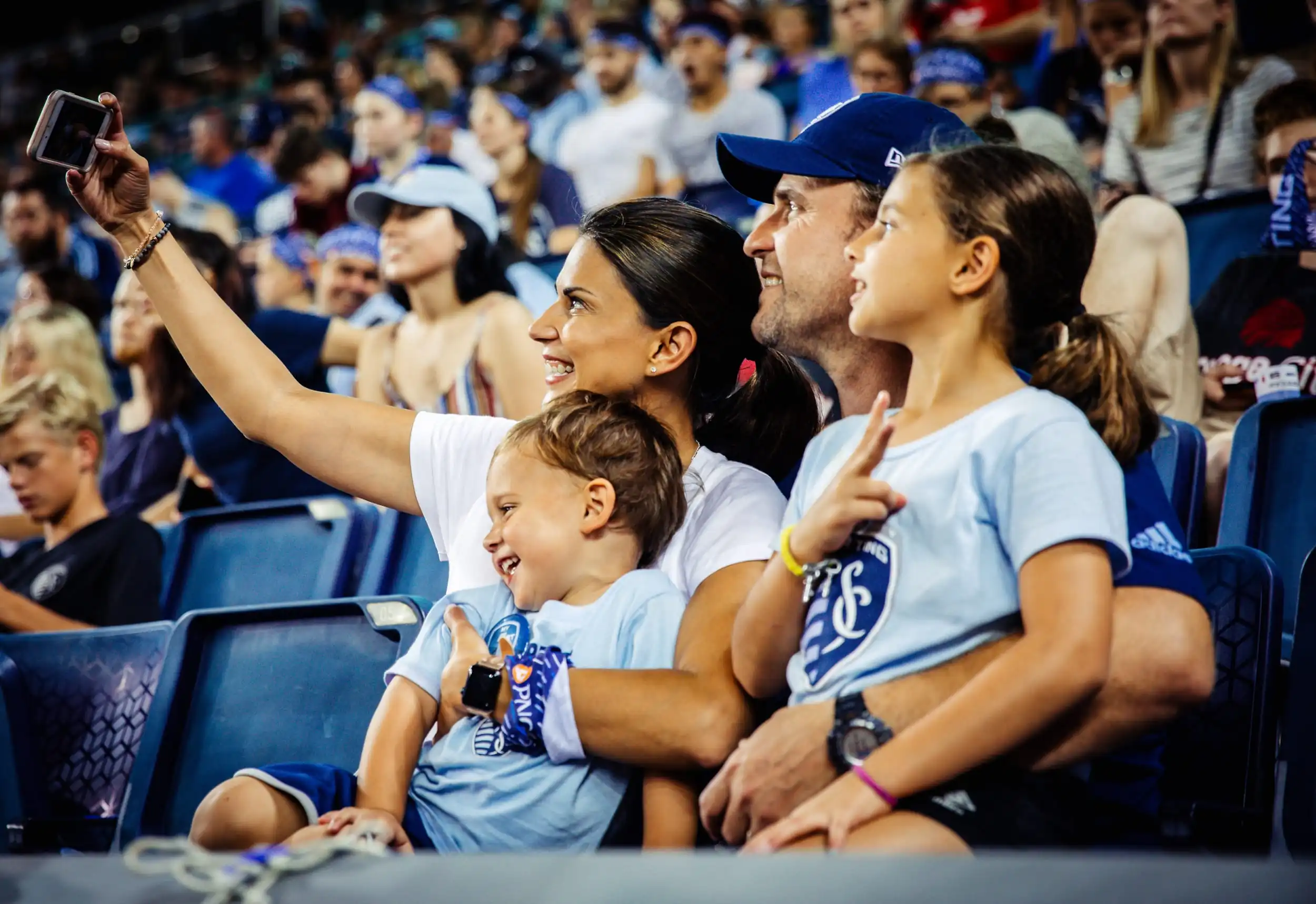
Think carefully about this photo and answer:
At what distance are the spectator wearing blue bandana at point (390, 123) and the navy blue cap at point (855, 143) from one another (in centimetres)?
509

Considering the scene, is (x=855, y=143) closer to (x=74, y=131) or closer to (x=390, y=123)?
(x=74, y=131)

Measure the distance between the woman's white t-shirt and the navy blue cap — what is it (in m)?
0.45

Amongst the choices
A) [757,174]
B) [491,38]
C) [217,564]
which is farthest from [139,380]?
[491,38]

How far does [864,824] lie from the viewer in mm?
1294

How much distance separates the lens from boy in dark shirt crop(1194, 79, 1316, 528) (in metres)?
2.98

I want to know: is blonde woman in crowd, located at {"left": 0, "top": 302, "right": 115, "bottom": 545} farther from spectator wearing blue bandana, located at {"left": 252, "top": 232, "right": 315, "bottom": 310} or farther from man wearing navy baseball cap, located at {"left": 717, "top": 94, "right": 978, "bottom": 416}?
man wearing navy baseball cap, located at {"left": 717, "top": 94, "right": 978, "bottom": 416}

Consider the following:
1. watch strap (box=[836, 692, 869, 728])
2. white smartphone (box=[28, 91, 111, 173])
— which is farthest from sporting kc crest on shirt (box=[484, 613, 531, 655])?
white smartphone (box=[28, 91, 111, 173])

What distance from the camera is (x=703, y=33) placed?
6.10m

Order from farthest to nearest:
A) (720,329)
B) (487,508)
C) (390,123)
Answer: (390,123) < (720,329) < (487,508)

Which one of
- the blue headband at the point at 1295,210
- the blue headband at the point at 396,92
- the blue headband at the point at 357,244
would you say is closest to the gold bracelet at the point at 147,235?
the blue headband at the point at 1295,210

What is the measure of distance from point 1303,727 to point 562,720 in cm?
92

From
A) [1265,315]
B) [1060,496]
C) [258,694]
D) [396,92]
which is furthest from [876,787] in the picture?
[396,92]

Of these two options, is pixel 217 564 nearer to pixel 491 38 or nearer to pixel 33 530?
pixel 33 530

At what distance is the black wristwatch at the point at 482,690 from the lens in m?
1.59
